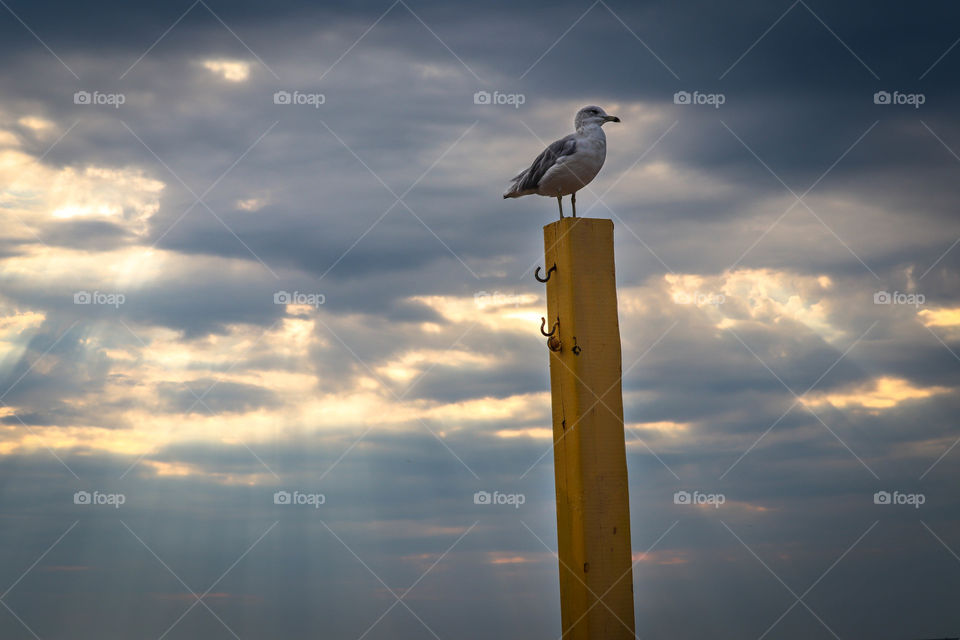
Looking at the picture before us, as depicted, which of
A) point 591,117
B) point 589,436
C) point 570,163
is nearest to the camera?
point 589,436

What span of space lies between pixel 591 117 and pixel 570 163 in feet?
3.12

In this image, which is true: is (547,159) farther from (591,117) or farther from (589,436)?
(589,436)

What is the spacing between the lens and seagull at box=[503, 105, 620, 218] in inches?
302

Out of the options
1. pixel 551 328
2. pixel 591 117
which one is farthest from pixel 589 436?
pixel 591 117

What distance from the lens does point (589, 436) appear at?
567 cm

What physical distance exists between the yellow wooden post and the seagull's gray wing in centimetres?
184

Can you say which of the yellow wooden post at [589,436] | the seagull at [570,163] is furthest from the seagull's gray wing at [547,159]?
the yellow wooden post at [589,436]

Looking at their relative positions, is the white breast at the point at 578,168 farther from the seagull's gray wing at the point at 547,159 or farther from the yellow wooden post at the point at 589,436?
the yellow wooden post at the point at 589,436

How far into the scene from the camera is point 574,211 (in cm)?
782

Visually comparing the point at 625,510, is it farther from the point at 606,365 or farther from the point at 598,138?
the point at 598,138

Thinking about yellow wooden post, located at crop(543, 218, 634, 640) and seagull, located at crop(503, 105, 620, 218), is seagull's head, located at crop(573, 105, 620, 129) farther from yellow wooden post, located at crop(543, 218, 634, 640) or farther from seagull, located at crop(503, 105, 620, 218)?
yellow wooden post, located at crop(543, 218, 634, 640)

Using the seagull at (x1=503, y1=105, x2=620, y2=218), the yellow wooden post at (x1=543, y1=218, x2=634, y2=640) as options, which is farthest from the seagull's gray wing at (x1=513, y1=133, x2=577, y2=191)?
the yellow wooden post at (x1=543, y1=218, x2=634, y2=640)

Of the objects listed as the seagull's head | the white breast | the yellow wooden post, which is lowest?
the yellow wooden post

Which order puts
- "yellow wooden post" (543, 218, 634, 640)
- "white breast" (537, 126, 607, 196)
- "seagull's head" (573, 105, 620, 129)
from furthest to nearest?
"seagull's head" (573, 105, 620, 129)
"white breast" (537, 126, 607, 196)
"yellow wooden post" (543, 218, 634, 640)
